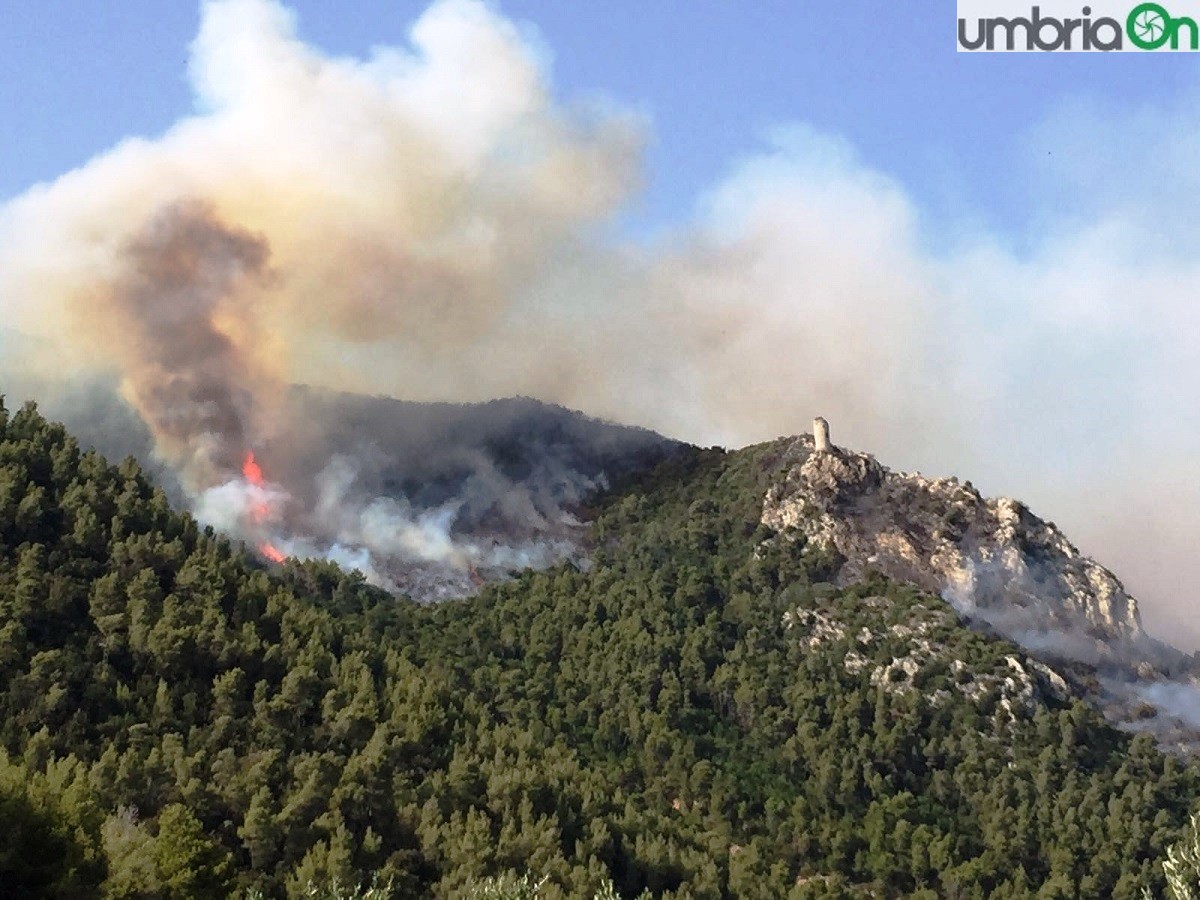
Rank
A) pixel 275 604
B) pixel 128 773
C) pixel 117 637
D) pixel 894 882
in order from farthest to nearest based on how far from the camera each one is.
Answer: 1. pixel 894 882
2. pixel 275 604
3. pixel 117 637
4. pixel 128 773

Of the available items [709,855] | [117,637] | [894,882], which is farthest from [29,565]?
[894,882]

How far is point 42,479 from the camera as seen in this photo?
187 metres

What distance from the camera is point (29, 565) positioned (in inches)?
6329

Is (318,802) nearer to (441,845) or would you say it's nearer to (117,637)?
(441,845)

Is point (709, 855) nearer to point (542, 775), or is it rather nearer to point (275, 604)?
point (542, 775)

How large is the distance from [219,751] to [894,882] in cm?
10371

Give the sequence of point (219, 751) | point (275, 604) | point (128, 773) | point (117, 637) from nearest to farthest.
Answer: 1. point (128, 773)
2. point (219, 751)
3. point (117, 637)
4. point (275, 604)

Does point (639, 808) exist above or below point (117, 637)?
below

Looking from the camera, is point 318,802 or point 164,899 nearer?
point 164,899

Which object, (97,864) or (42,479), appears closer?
(97,864)

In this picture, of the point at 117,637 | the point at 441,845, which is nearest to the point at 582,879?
the point at 441,845

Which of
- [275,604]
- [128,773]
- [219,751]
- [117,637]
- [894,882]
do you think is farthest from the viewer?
[894,882]

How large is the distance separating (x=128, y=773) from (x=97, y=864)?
39.3m

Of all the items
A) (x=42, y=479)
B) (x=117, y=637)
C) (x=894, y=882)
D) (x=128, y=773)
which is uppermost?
(x=42, y=479)
